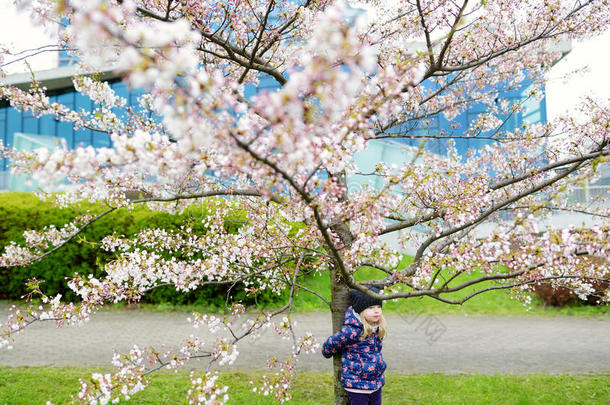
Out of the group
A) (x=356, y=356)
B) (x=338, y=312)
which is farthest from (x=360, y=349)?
Answer: (x=338, y=312)

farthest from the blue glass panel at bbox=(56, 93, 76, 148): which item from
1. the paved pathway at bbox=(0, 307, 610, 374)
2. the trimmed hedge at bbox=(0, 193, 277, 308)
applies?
the paved pathway at bbox=(0, 307, 610, 374)

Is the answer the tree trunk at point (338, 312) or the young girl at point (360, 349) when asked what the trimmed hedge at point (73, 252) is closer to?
the tree trunk at point (338, 312)

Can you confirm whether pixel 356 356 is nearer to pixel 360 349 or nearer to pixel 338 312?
pixel 360 349

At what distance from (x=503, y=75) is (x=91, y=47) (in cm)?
580

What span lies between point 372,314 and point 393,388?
2.17 metres

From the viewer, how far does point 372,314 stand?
12.3 ft

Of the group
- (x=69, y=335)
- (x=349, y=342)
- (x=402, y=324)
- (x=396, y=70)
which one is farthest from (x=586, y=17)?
(x=69, y=335)

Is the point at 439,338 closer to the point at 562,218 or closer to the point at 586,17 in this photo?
the point at 586,17

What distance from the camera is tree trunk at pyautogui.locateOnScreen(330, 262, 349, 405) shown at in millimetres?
4043

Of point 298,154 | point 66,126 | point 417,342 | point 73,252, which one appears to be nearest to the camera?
point 298,154

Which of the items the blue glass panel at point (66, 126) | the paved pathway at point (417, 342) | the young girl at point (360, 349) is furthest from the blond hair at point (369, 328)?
the blue glass panel at point (66, 126)

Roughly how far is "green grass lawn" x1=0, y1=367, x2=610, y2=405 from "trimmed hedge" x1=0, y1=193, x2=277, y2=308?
3.95 m

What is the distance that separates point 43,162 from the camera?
1713mm

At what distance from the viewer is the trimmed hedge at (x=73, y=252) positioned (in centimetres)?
974
